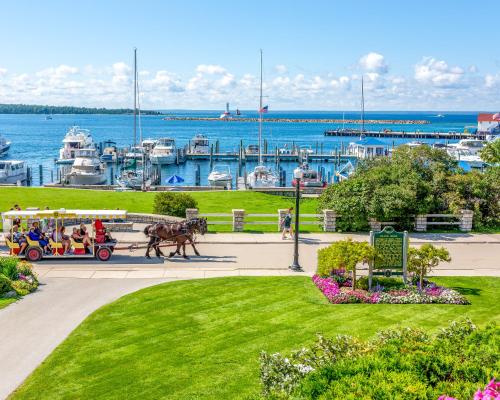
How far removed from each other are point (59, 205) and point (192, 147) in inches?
3310

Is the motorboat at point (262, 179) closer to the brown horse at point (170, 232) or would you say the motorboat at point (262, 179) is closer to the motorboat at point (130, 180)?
the motorboat at point (130, 180)

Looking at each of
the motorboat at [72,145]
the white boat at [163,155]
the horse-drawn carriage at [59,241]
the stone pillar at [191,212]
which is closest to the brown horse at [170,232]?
the horse-drawn carriage at [59,241]

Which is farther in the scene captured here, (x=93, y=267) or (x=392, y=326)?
(x=93, y=267)

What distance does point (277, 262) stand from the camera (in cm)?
2520

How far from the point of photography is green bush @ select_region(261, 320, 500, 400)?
9.39 meters

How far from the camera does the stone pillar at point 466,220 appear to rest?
32.1 metres

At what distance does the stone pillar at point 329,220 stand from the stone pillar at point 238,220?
4.22 meters

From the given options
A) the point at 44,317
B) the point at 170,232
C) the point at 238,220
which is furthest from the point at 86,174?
the point at 44,317

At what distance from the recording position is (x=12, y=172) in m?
72.8

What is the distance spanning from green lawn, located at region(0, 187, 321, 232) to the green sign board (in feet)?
38.3

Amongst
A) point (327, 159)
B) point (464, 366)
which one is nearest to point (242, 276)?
point (464, 366)

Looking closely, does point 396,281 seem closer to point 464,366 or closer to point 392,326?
point 392,326

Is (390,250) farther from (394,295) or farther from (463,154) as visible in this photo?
(463,154)

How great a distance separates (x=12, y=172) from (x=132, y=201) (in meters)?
40.8
